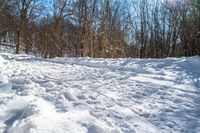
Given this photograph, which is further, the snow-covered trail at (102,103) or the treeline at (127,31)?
the treeline at (127,31)

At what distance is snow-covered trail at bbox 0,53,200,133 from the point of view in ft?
5.62

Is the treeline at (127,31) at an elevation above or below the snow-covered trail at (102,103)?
above

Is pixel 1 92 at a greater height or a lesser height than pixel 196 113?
greater

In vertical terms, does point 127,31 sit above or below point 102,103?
above

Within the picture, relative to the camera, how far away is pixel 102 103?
2.24 m

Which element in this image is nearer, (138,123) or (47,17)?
(138,123)

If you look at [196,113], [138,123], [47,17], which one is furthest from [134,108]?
[47,17]

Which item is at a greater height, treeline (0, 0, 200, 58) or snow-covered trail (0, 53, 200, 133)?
treeline (0, 0, 200, 58)

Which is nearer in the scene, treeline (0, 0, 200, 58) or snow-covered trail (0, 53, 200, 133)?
snow-covered trail (0, 53, 200, 133)

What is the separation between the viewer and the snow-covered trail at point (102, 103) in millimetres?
1713

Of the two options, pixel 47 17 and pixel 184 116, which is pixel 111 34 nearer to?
pixel 47 17

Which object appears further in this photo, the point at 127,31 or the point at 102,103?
the point at 127,31

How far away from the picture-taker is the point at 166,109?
220 centimetres

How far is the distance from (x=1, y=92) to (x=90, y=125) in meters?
1.35
